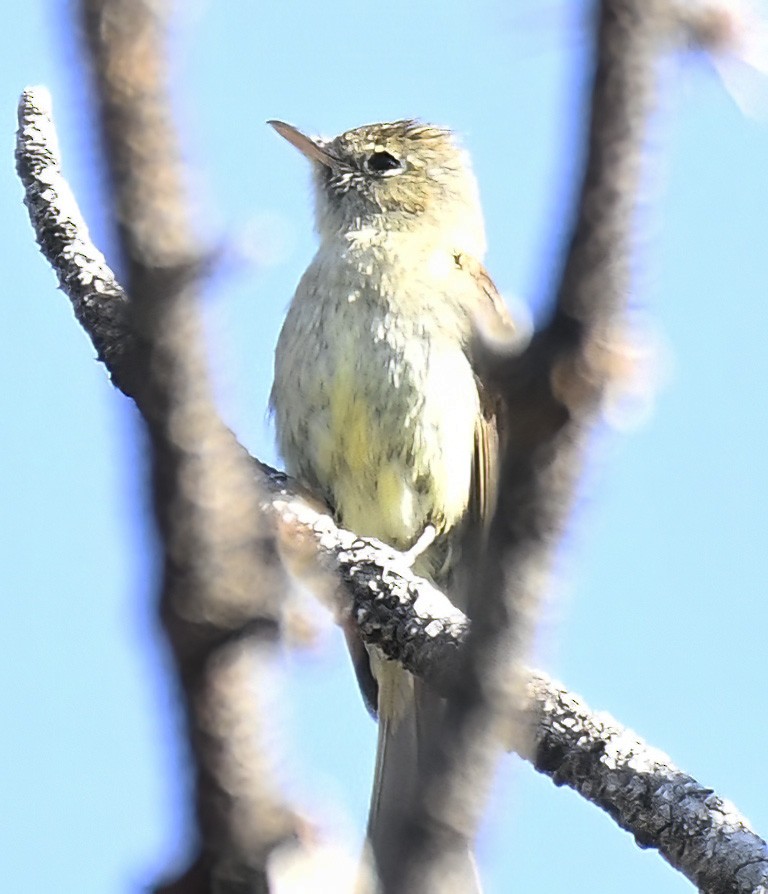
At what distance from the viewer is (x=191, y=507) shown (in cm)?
84

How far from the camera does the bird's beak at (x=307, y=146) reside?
21.2ft

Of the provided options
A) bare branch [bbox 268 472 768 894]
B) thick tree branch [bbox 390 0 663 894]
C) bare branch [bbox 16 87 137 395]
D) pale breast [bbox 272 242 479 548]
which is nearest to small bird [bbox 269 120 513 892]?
pale breast [bbox 272 242 479 548]

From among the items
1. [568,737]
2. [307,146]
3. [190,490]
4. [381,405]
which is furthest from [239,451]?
[307,146]

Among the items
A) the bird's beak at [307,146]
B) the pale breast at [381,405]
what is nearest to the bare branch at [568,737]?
the pale breast at [381,405]

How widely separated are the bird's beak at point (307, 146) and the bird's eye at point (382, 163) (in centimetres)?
18

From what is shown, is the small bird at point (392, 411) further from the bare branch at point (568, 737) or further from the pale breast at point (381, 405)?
the bare branch at point (568, 737)

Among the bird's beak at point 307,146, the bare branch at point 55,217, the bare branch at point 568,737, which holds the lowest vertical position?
the bare branch at point 568,737

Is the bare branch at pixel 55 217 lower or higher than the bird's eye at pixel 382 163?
lower

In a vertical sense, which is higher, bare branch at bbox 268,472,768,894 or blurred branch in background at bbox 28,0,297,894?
blurred branch in background at bbox 28,0,297,894

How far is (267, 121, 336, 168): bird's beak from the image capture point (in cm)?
646

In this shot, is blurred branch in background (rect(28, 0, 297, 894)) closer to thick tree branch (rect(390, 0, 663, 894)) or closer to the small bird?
thick tree branch (rect(390, 0, 663, 894))

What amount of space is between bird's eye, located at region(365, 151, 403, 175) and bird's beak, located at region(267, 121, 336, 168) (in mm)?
182

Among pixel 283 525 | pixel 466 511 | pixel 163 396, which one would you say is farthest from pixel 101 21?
pixel 466 511

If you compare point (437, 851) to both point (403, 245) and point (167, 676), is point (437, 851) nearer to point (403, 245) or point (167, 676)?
point (167, 676)
